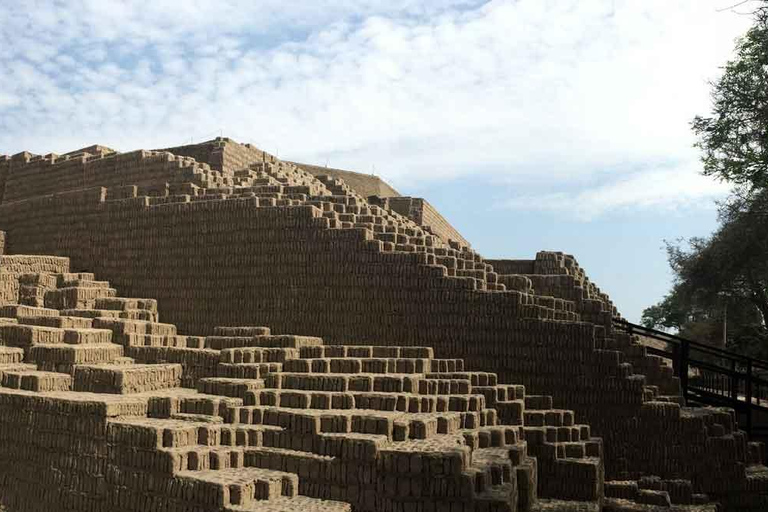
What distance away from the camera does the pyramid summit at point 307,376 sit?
7.61 m

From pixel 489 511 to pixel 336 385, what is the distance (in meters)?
3.10

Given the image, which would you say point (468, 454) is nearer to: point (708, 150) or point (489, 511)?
point (489, 511)

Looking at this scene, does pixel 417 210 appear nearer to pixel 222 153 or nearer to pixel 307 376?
pixel 222 153

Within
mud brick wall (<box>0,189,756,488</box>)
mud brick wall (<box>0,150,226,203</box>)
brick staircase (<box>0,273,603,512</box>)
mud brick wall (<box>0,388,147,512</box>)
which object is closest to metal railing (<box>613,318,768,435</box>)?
mud brick wall (<box>0,189,756,488</box>)

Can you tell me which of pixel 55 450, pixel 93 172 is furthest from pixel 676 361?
pixel 93 172

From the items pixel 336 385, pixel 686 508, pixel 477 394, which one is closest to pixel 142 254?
pixel 336 385

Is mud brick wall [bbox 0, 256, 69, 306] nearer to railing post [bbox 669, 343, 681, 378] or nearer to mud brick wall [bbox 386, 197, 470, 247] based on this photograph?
mud brick wall [bbox 386, 197, 470, 247]

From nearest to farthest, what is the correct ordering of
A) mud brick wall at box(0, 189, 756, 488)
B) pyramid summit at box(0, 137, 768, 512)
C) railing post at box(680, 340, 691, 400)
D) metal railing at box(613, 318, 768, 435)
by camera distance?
1. pyramid summit at box(0, 137, 768, 512)
2. mud brick wall at box(0, 189, 756, 488)
3. metal railing at box(613, 318, 768, 435)
4. railing post at box(680, 340, 691, 400)

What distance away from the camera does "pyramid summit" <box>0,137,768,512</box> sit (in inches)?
299

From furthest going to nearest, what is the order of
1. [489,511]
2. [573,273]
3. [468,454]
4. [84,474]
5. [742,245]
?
[742,245]
[573,273]
[84,474]
[468,454]
[489,511]

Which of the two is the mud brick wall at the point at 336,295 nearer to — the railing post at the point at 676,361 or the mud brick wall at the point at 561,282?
the mud brick wall at the point at 561,282

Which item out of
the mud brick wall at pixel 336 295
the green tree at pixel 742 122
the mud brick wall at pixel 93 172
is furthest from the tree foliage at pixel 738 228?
the mud brick wall at pixel 93 172

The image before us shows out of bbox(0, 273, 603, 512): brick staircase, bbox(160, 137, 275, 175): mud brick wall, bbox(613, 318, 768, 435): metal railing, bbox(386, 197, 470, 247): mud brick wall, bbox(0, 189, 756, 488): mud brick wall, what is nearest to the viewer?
bbox(0, 273, 603, 512): brick staircase

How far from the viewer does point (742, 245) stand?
20.3 meters
